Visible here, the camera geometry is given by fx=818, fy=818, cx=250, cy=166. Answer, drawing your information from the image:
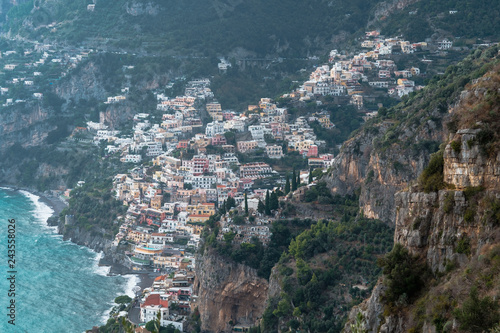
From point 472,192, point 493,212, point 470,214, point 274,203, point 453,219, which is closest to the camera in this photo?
point 493,212

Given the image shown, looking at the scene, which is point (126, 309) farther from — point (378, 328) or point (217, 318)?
point (378, 328)

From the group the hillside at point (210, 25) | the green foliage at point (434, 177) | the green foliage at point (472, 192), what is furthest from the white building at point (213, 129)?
the green foliage at point (472, 192)

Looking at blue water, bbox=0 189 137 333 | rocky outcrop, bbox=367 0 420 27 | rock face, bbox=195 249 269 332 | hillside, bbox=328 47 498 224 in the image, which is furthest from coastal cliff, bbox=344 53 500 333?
rocky outcrop, bbox=367 0 420 27

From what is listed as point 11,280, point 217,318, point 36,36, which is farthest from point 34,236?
point 36,36

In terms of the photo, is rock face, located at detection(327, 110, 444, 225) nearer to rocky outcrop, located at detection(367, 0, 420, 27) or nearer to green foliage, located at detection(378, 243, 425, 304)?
green foliage, located at detection(378, 243, 425, 304)

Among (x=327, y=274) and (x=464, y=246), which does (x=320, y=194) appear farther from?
(x=464, y=246)

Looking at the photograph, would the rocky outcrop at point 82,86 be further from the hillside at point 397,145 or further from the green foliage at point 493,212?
the green foliage at point 493,212

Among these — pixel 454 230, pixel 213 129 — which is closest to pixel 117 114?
pixel 213 129
